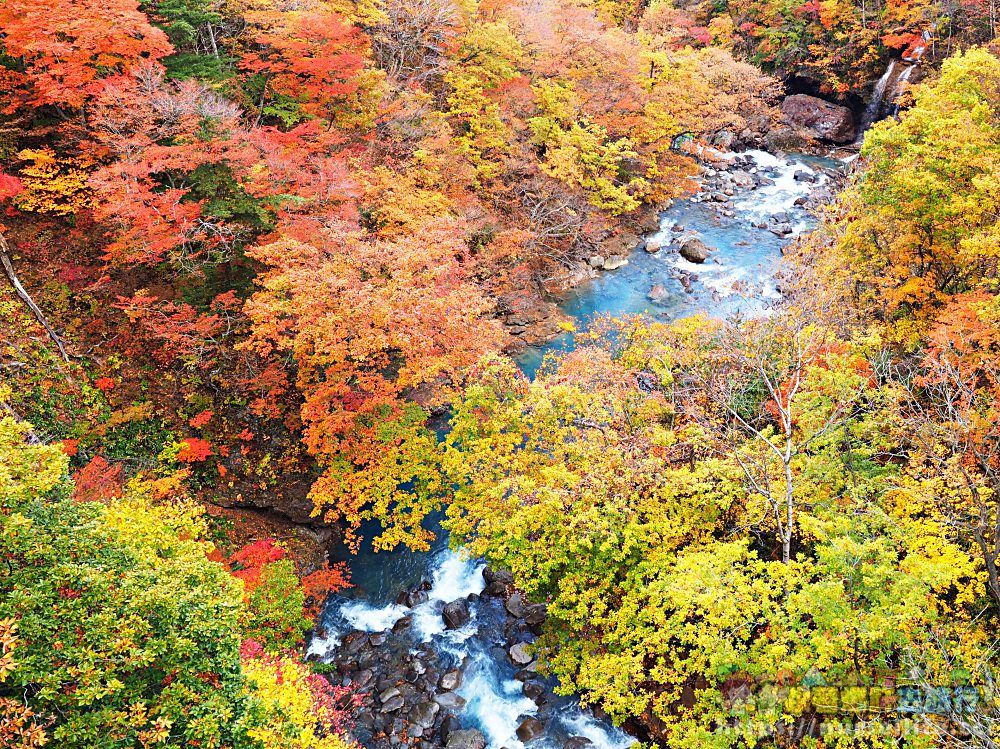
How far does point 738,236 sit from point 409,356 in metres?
24.4

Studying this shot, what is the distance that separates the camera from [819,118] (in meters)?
38.6

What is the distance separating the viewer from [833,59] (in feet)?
127

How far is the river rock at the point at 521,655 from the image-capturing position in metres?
14.8

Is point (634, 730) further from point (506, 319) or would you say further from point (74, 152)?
point (74, 152)

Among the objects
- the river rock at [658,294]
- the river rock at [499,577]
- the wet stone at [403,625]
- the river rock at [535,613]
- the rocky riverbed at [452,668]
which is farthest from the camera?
the river rock at [658,294]

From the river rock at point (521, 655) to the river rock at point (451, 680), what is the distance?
1.47 meters

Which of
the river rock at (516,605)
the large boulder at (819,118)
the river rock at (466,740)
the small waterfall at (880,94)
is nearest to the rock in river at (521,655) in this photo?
the river rock at (516,605)

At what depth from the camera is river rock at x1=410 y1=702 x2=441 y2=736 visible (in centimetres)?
1359

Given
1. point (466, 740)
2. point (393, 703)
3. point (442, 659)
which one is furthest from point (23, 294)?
point (466, 740)

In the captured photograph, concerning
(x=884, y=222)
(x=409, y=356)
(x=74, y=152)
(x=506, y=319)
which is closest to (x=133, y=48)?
(x=74, y=152)

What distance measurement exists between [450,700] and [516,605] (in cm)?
317

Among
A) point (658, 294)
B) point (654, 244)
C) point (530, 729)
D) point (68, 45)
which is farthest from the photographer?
point (654, 244)

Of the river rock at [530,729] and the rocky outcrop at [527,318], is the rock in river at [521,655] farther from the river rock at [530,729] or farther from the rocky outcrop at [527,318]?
the rocky outcrop at [527,318]

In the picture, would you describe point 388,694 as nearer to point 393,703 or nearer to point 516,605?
point 393,703
